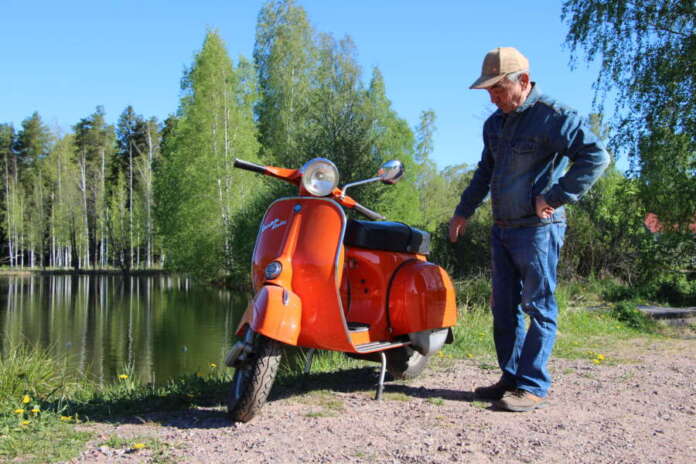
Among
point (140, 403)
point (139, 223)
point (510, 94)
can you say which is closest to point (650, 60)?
point (510, 94)

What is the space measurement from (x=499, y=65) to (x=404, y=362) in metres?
1.86

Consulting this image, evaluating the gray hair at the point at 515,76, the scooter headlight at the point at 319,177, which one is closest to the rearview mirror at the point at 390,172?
the scooter headlight at the point at 319,177

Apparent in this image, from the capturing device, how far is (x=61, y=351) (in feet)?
34.7

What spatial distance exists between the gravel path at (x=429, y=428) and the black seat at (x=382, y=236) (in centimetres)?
85

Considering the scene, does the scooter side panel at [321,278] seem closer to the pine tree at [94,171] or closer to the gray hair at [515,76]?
the gray hair at [515,76]

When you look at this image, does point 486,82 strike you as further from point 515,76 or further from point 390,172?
point 390,172

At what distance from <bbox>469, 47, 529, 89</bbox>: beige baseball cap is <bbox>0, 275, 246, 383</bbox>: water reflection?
20.0ft

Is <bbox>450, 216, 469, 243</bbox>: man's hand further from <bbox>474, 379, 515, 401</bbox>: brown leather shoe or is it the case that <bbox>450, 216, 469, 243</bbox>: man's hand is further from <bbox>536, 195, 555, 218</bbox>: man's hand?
<bbox>474, 379, 515, 401</bbox>: brown leather shoe

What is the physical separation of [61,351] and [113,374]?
237cm

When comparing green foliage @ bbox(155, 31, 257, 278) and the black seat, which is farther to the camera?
green foliage @ bbox(155, 31, 257, 278)

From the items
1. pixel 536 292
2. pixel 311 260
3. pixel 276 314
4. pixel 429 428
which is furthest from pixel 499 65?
pixel 429 428

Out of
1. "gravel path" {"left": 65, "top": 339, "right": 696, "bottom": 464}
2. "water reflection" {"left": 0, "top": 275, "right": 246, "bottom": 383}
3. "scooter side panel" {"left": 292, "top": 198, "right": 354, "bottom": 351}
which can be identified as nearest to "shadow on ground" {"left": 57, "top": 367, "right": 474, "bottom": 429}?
"gravel path" {"left": 65, "top": 339, "right": 696, "bottom": 464}

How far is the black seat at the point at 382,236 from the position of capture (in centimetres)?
368

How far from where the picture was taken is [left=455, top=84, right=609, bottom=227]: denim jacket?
3.08m
